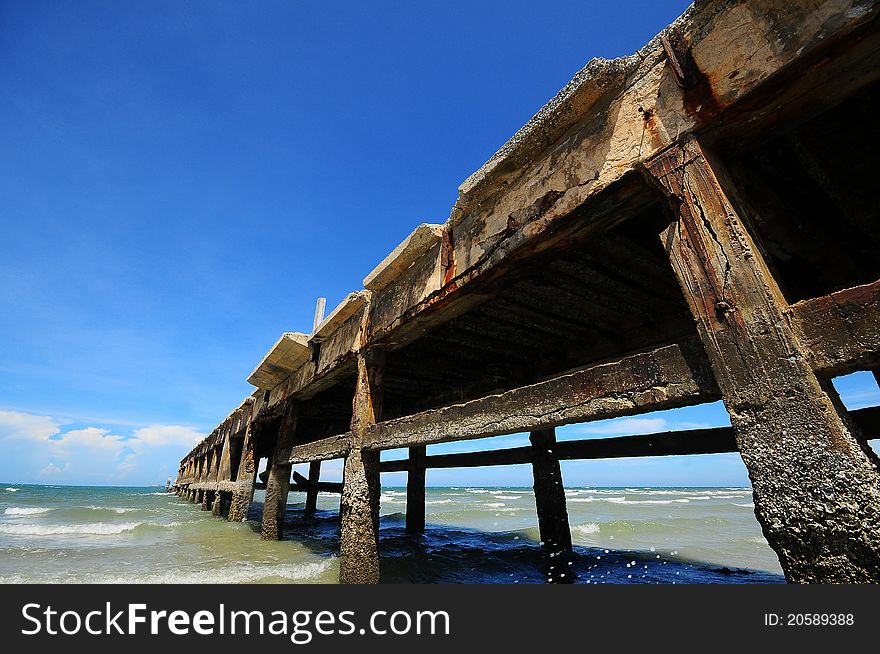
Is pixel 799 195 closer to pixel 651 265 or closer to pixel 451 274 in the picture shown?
pixel 651 265

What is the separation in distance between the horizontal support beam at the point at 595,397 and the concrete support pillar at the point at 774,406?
147 millimetres

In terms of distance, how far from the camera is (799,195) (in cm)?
277

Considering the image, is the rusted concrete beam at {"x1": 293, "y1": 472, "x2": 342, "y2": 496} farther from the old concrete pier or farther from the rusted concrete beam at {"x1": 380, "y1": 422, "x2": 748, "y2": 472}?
the old concrete pier

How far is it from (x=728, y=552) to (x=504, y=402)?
295 inches

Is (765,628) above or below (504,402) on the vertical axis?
below

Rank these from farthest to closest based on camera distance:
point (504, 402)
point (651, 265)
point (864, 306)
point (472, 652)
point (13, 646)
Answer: point (651, 265) < point (504, 402) < point (13, 646) < point (472, 652) < point (864, 306)

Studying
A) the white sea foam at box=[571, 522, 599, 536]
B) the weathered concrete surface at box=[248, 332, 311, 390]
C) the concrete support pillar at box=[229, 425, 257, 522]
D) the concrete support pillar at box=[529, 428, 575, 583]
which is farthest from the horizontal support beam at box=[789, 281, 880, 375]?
the white sea foam at box=[571, 522, 599, 536]

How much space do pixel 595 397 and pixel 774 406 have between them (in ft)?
2.60

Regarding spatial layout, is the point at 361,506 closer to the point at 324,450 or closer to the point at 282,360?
the point at 324,450

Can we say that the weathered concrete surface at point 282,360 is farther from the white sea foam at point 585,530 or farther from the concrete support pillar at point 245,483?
the white sea foam at point 585,530

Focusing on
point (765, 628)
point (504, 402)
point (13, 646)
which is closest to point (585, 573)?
point (504, 402)

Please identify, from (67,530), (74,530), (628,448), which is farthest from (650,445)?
(67,530)

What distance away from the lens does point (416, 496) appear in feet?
32.6

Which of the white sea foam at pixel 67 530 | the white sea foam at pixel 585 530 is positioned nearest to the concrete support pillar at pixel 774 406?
the white sea foam at pixel 585 530
